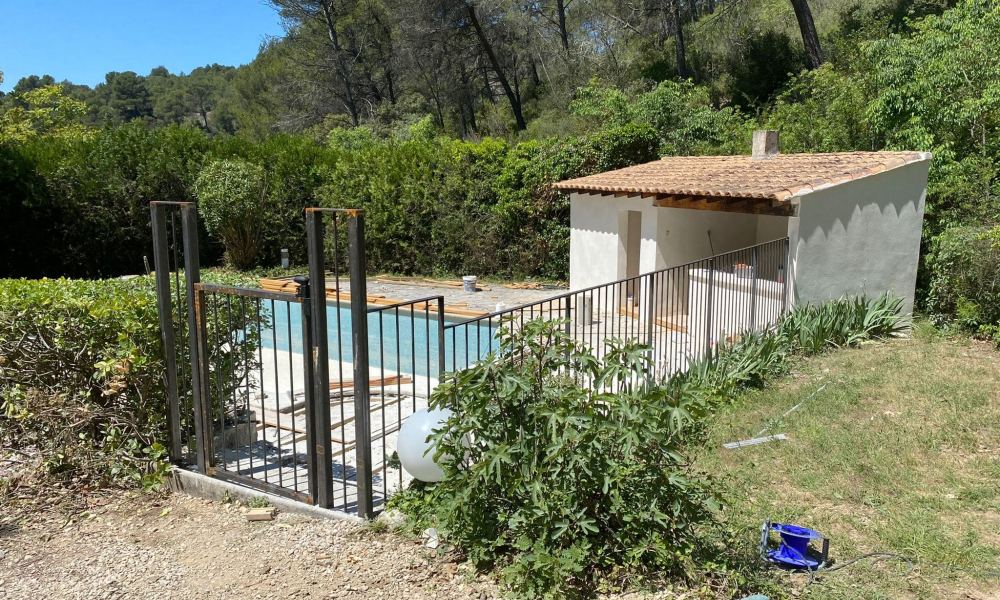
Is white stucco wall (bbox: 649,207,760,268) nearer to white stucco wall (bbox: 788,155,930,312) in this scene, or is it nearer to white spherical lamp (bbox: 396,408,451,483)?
white stucco wall (bbox: 788,155,930,312)

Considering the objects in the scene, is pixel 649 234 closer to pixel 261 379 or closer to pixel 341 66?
pixel 261 379

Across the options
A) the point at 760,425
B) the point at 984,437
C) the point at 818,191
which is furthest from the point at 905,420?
the point at 818,191

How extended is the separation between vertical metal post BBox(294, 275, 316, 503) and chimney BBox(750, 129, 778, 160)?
9.64m

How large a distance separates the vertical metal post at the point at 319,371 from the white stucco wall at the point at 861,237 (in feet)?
22.6

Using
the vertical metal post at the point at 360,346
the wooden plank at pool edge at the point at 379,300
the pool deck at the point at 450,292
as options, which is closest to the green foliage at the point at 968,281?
the pool deck at the point at 450,292

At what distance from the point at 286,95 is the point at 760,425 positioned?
3283 cm

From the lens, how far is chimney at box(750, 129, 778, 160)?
1177 centimetres

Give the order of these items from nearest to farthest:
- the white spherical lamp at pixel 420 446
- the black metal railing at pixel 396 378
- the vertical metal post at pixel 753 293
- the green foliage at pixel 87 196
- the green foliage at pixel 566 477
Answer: the green foliage at pixel 566 477, the white spherical lamp at pixel 420 446, the black metal railing at pixel 396 378, the vertical metal post at pixel 753 293, the green foliage at pixel 87 196

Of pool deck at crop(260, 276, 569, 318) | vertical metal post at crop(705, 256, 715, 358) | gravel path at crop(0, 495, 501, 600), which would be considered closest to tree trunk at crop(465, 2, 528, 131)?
pool deck at crop(260, 276, 569, 318)

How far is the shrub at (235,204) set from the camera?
17031mm

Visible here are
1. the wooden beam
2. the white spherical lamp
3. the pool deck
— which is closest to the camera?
the white spherical lamp

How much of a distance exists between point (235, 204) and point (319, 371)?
566 inches

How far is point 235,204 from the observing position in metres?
17.1

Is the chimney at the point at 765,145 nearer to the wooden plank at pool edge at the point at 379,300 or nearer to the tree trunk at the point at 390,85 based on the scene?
the wooden plank at pool edge at the point at 379,300
